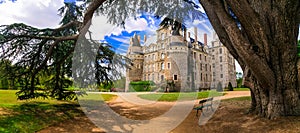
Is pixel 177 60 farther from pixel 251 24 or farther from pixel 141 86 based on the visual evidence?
pixel 251 24

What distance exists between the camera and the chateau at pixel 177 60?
20.8 feet

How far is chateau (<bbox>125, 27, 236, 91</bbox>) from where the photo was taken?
635 cm

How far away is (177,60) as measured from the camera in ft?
24.9

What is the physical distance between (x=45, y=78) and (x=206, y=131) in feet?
25.9

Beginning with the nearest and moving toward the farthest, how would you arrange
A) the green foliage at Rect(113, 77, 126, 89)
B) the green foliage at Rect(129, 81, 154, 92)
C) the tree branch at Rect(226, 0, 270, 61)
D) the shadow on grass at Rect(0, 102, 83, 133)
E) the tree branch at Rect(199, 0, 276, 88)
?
the tree branch at Rect(226, 0, 270, 61) < the tree branch at Rect(199, 0, 276, 88) < the shadow on grass at Rect(0, 102, 83, 133) < the green foliage at Rect(129, 81, 154, 92) < the green foliage at Rect(113, 77, 126, 89)

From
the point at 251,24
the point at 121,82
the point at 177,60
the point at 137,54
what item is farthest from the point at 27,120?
the point at 251,24

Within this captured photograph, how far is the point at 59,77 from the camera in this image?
9.38 meters

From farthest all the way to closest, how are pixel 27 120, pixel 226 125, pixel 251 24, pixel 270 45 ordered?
pixel 27 120 < pixel 226 125 < pixel 270 45 < pixel 251 24

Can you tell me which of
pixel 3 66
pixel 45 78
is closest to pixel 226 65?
pixel 45 78

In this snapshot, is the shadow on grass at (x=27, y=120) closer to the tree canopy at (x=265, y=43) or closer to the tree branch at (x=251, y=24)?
the tree canopy at (x=265, y=43)

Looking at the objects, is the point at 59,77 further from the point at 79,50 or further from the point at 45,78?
the point at 79,50

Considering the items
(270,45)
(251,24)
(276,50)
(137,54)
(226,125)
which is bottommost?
(226,125)

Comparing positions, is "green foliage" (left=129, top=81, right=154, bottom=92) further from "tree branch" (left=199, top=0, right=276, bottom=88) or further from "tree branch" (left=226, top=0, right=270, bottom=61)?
"tree branch" (left=226, top=0, right=270, bottom=61)

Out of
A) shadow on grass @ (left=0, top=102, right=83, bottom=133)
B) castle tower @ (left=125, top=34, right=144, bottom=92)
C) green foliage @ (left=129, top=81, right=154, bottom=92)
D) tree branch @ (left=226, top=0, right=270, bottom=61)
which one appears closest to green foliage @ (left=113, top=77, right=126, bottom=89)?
castle tower @ (left=125, top=34, right=144, bottom=92)
